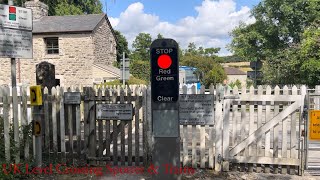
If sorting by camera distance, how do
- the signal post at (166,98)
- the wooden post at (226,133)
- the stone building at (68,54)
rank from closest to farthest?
the signal post at (166,98) → the wooden post at (226,133) → the stone building at (68,54)

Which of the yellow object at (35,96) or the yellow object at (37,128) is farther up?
the yellow object at (35,96)

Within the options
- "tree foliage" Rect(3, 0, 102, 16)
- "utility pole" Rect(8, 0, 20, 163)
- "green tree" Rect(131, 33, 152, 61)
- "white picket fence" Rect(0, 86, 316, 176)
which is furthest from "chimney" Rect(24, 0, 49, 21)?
"green tree" Rect(131, 33, 152, 61)

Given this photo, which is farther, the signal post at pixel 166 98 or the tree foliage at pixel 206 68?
the tree foliage at pixel 206 68

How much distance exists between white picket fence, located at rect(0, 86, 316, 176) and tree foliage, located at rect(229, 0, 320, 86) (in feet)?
50.4

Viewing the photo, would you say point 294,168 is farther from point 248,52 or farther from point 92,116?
point 248,52

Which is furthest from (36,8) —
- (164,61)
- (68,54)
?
(164,61)

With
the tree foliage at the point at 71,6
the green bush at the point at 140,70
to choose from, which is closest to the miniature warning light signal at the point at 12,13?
the green bush at the point at 140,70

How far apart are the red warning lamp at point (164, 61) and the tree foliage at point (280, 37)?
17.5 meters

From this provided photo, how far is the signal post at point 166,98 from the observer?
4.04m

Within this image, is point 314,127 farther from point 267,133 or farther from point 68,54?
point 68,54

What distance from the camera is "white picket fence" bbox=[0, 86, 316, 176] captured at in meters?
5.41

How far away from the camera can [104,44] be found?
26.5 m

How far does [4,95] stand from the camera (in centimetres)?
546

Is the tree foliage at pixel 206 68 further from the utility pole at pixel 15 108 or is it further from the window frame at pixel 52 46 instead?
the utility pole at pixel 15 108
